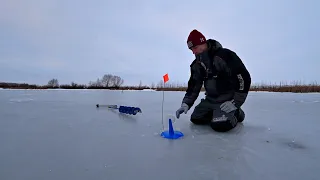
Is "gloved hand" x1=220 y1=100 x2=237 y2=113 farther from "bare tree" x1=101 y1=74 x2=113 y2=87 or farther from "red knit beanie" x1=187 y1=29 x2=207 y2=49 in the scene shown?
"bare tree" x1=101 y1=74 x2=113 y2=87

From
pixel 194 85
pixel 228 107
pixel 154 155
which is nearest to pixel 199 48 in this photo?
pixel 194 85

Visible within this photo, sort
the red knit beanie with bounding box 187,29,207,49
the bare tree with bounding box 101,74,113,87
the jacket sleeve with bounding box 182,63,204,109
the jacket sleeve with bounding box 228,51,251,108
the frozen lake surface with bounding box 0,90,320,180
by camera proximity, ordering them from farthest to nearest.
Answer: the bare tree with bounding box 101,74,113,87 < the jacket sleeve with bounding box 182,63,204,109 < the red knit beanie with bounding box 187,29,207,49 < the jacket sleeve with bounding box 228,51,251,108 < the frozen lake surface with bounding box 0,90,320,180

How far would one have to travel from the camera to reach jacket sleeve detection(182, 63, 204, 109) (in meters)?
2.42

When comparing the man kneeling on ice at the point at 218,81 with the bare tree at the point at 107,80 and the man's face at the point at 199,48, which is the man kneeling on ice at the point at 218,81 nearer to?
the man's face at the point at 199,48

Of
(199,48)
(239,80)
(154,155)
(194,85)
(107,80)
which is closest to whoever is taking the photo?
(154,155)

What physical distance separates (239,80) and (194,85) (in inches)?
23.5

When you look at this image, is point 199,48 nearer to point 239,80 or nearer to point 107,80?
point 239,80

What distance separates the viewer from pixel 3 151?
137 cm

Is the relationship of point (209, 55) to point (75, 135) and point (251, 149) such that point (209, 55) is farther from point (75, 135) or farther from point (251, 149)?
point (75, 135)

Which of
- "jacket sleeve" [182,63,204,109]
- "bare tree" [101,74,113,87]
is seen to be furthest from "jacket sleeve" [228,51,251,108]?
"bare tree" [101,74,113,87]

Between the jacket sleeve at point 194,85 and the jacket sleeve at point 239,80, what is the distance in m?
0.43

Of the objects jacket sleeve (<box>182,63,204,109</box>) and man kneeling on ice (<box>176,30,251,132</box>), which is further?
jacket sleeve (<box>182,63,204,109</box>)

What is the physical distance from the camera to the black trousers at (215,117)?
2.04 meters

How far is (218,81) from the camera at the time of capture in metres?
2.24
